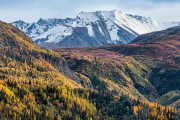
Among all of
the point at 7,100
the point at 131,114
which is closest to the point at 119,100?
the point at 131,114

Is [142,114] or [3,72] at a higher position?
[3,72]

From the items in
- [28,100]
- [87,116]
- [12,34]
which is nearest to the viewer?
[28,100]

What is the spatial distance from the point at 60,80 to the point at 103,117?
5385 centimetres

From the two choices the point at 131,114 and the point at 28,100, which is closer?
the point at 28,100

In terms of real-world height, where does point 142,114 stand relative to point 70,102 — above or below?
below

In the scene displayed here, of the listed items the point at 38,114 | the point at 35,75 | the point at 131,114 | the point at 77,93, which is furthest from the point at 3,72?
the point at 131,114

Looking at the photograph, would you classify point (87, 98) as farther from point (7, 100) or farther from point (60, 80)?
point (7, 100)

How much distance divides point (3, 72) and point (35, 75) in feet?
69.5

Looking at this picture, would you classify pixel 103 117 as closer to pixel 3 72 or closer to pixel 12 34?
pixel 3 72

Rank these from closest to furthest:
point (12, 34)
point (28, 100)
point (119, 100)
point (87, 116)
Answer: point (28, 100)
point (87, 116)
point (119, 100)
point (12, 34)

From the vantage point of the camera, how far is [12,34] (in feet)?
625

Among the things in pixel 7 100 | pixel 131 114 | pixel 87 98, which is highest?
pixel 7 100


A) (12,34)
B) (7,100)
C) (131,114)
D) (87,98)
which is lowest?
(131,114)

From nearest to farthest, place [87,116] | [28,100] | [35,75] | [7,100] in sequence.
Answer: [7,100] → [28,100] → [87,116] → [35,75]
